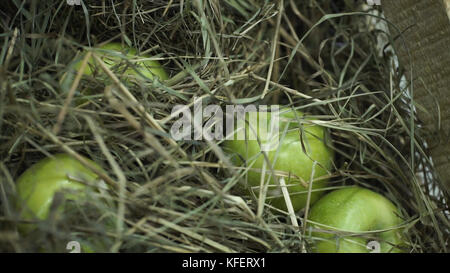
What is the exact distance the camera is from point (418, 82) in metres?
0.78

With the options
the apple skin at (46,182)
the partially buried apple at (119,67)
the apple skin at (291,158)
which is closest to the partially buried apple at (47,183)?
the apple skin at (46,182)

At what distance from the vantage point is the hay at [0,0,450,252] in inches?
22.5

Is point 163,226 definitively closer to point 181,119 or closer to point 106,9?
point 181,119

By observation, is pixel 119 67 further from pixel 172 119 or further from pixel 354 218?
pixel 354 218

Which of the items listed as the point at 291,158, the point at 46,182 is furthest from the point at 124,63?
the point at 291,158

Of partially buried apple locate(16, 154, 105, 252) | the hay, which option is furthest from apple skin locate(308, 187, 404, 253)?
partially buried apple locate(16, 154, 105, 252)

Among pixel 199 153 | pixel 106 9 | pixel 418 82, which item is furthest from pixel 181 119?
pixel 418 82

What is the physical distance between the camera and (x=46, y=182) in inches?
23.8

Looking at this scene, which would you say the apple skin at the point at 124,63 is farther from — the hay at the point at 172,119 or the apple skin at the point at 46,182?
the apple skin at the point at 46,182

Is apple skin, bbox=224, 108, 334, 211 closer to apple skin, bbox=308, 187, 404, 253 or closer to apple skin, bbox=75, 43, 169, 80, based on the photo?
apple skin, bbox=308, 187, 404, 253

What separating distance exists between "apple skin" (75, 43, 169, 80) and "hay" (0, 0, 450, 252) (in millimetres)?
21

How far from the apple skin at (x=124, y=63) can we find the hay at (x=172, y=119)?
0.02 meters

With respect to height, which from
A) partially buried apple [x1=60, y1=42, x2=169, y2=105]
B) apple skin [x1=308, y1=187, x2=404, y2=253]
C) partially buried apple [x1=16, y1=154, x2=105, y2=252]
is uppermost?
partially buried apple [x1=60, y1=42, x2=169, y2=105]
